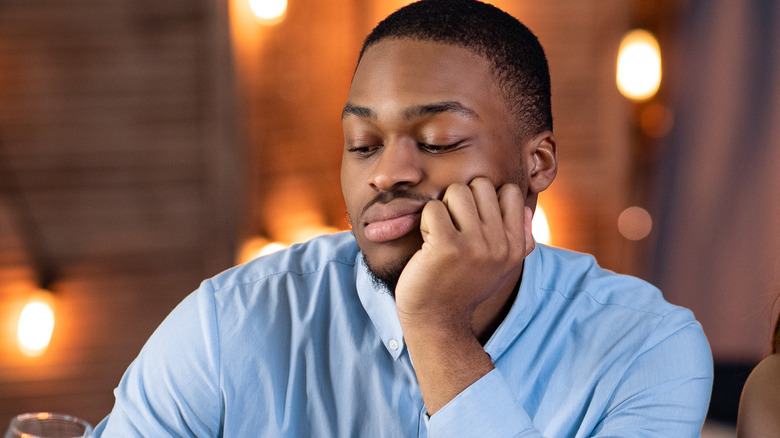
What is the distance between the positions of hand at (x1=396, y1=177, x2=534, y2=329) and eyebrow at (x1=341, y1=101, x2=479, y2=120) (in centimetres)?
13

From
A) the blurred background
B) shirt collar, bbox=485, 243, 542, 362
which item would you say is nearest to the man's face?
shirt collar, bbox=485, 243, 542, 362

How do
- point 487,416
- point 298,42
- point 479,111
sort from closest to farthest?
point 487,416
point 479,111
point 298,42

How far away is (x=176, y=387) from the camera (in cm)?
143

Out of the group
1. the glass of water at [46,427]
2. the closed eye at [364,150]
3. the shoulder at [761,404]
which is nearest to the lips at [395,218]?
the closed eye at [364,150]

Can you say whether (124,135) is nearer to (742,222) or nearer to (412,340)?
(412,340)

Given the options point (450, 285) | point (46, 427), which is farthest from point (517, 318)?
point (46, 427)

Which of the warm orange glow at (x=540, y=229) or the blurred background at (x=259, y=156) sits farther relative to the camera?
the warm orange glow at (x=540, y=229)

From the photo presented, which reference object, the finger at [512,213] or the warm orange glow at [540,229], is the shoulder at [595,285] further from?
the warm orange glow at [540,229]

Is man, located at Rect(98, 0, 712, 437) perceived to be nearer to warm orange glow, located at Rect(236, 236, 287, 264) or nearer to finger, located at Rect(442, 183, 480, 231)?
finger, located at Rect(442, 183, 480, 231)

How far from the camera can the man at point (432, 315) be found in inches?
51.1

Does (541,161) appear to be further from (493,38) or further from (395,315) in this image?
(395,315)

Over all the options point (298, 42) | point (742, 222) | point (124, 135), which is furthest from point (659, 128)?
point (124, 135)

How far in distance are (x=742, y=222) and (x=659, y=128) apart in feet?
1.91

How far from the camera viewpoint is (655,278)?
3.98 m
